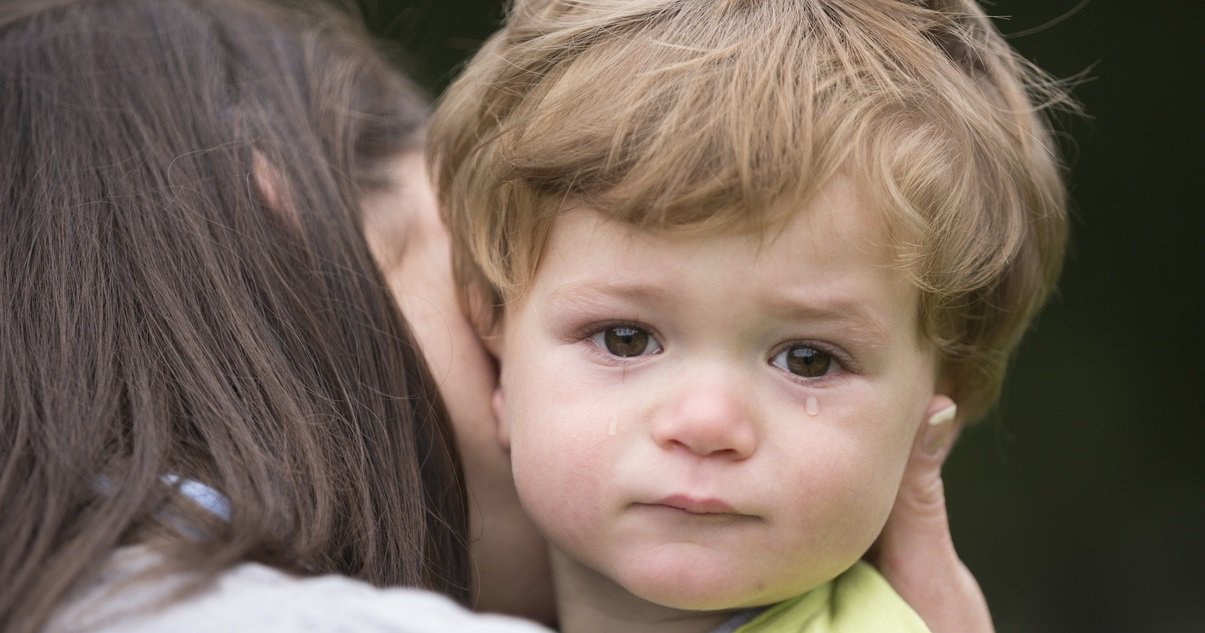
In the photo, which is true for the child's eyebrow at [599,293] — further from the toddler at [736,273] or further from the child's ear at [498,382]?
the child's ear at [498,382]

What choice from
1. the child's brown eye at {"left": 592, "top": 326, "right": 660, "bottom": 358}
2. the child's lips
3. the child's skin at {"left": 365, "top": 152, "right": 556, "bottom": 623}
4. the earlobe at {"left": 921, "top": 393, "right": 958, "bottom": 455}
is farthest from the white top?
the earlobe at {"left": 921, "top": 393, "right": 958, "bottom": 455}

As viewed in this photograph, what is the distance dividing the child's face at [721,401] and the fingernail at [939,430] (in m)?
0.13

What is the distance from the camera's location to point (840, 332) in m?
1.38

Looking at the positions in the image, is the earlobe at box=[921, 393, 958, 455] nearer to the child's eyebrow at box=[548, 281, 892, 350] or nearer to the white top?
the child's eyebrow at box=[548, 281, 892, 350]

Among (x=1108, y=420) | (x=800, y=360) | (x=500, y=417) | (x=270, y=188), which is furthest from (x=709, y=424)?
(x=1108, y=420)

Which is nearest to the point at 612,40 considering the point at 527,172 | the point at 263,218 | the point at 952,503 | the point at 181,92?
the point at 527,172

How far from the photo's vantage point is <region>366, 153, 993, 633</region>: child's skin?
169 cm

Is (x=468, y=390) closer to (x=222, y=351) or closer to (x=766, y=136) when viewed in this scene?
(x=222, y=351)

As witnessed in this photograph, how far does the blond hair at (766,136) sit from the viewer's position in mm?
1337

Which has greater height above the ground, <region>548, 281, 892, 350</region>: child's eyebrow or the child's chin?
<region>548, 281, 892, 350</region>: child's eyebrow

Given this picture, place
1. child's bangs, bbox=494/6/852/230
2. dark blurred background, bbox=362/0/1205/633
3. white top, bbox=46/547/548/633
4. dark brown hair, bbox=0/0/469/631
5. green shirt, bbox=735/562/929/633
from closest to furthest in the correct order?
1. white top, bbox=46/547/548/633
2. dark brown hair, bbox=0/0/469/631
3. child's bangs, bbox=494/6/852/230
4. green shirt, bbox=735/562/929/633
5. dark blurred background, bbox=362/0/1205/633

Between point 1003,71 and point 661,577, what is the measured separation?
0.79 meters

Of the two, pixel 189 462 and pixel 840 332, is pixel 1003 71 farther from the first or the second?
pixel 189 462

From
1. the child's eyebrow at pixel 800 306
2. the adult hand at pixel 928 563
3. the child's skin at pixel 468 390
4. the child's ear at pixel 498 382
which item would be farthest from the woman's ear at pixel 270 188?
the adult hand at pixel 928 563
